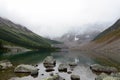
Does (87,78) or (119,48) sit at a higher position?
(119,48)

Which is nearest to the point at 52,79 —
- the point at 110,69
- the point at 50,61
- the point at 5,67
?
the point at 110,69

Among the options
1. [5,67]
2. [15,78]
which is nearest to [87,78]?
[15,78]

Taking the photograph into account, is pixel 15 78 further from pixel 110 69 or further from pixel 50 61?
pixel 50 61

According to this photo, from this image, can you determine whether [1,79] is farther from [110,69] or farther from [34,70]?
[110,69]

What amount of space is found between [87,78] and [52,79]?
12.4 metres

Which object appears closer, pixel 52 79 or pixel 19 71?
pixel 52 79

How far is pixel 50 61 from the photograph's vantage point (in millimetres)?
98062

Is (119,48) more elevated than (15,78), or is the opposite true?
(119,48)

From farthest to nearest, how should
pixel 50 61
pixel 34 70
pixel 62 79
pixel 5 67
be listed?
pixel 50 61
pixel 5 67
pixel 34 70
pixel 62 79

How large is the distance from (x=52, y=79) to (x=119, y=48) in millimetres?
142514

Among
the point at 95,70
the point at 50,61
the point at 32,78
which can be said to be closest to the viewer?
the point at 32,78

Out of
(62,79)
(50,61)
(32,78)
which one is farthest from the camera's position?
(50,61)

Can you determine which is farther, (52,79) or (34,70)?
(34,70)

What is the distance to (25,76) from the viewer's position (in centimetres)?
6116
